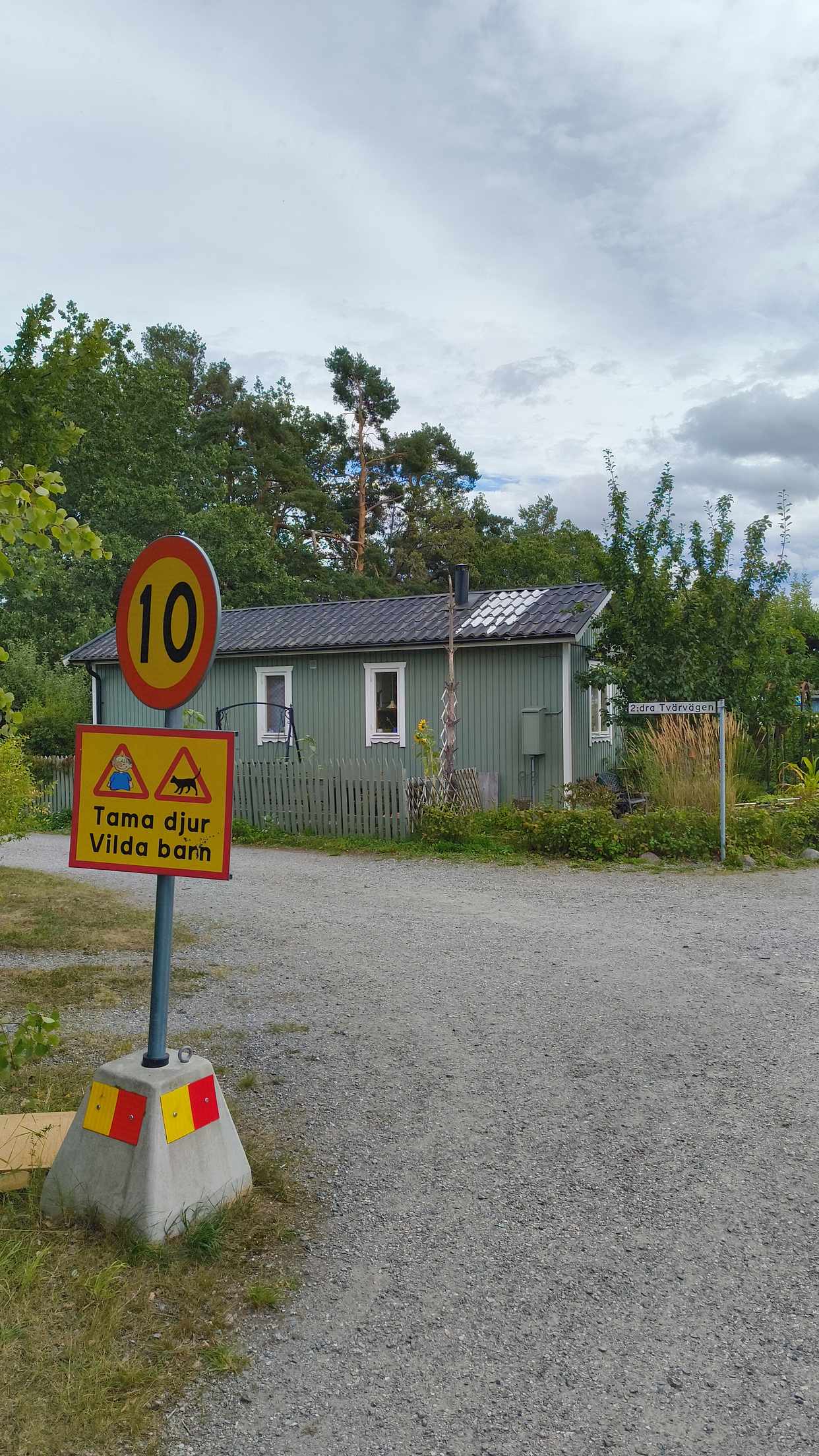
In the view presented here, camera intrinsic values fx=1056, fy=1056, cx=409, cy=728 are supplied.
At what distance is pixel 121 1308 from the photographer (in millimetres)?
2957

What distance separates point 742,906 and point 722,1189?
6.13 m

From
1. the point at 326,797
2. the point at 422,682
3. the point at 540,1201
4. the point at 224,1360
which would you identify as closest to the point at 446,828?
the point at 326,797

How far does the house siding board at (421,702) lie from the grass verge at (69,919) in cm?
557

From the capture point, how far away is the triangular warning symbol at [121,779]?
3.61m

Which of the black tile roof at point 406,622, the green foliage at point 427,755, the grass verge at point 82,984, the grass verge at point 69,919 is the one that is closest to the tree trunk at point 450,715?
the green foliage at point 427,755

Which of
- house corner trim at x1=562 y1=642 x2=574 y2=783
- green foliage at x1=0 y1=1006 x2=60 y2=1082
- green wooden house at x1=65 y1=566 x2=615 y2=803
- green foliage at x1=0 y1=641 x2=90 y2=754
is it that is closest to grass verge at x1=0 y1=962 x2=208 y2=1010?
green foliage at x1=0 y1=1006 x2=60 y2=1082

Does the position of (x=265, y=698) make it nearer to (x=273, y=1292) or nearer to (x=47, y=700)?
(x=47, y=700)

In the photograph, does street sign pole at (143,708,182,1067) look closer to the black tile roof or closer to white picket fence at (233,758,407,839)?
white picket fence at (233,758,407,839)

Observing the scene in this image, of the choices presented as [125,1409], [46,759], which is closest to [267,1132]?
[125,1409]

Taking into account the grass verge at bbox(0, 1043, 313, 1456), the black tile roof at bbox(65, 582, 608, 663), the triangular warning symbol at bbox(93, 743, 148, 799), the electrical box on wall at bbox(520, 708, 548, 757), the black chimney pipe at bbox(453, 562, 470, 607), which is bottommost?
the grass verge at bbox(0, 1043, 313, 1456)

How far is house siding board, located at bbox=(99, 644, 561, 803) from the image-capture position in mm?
16859

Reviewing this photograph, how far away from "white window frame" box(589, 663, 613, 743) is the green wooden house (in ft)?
0.15

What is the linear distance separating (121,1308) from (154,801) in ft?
4.97

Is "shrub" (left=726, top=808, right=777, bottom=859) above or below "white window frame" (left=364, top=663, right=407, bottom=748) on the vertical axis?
below
